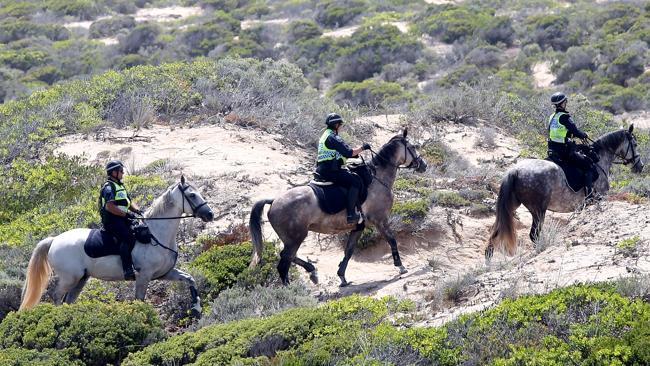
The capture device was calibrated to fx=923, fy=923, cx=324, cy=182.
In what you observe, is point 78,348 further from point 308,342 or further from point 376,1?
point 376,1

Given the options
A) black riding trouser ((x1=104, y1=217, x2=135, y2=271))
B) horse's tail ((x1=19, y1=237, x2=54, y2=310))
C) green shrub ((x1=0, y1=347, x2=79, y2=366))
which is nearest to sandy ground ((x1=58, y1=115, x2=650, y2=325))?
black riding trouser ((x1=104, y1=217, x2=135, y2=271))

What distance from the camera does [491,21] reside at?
144 ft

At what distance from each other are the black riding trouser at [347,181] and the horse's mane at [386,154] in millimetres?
882

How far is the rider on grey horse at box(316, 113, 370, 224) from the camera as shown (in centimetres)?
1366

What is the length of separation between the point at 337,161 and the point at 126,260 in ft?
11.3

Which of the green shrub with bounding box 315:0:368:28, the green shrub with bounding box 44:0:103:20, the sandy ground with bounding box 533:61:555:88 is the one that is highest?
the sandy ground with bounding box 533:61:555:88

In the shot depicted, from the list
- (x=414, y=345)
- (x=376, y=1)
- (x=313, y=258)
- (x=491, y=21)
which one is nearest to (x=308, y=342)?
(x=414, y=345)

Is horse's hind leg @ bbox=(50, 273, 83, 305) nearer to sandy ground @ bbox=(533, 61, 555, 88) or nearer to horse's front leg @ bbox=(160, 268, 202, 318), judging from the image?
horse's front leg @ bbox=(160, 268, 202, 318)

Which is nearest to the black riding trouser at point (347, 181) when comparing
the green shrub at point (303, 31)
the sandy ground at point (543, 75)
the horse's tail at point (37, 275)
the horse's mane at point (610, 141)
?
the horse's tail at point (37, 275)

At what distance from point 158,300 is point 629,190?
8476 mm

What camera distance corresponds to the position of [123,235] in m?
12.5

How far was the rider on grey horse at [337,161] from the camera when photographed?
13656mm

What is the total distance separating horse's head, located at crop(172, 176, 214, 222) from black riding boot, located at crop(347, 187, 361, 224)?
2333 millimetres

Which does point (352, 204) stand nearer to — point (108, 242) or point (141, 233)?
point (141, 233)
